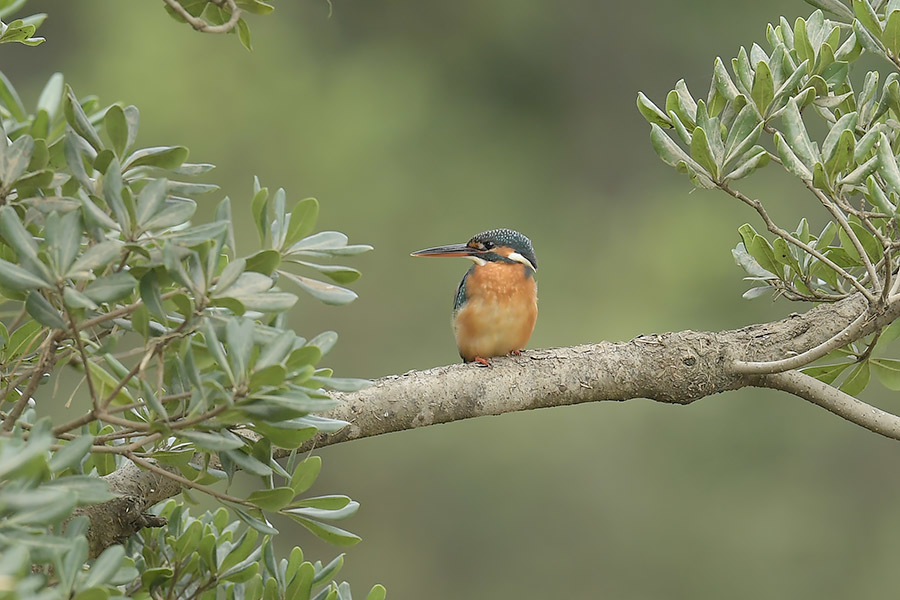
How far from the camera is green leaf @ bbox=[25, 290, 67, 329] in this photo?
827mm

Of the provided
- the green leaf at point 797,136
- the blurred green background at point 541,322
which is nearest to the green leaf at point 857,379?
the green leaf at point 797,136

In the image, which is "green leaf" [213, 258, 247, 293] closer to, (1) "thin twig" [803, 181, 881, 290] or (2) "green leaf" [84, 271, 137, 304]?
(2) "green leaf" [84, 271, 137, 304]

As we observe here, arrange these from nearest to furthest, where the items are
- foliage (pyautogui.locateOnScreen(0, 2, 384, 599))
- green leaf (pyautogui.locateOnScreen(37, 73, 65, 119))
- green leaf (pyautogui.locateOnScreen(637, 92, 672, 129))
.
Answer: foliage (pyautogui.locateOnScreen(0, 2, 384, 599)), green leaf (pyautogui.locateOnScreen(37, 73, 65, 119)), green leaf (pyautogui.locateOnScreen(637, 92, 672, 129))

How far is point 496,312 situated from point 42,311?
1356mm

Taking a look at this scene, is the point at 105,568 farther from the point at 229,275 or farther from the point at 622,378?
the point at 622,378

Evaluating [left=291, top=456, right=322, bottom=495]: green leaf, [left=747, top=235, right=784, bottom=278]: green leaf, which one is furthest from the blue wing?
[left=291, top=456, right=322, bottom=495]: green leaf

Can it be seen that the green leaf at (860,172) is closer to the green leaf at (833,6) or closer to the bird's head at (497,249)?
the green leaf at (833,6)

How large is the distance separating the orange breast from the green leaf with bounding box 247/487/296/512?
3.58 feet

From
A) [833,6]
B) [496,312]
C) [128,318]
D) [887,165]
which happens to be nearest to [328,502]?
[128,318]

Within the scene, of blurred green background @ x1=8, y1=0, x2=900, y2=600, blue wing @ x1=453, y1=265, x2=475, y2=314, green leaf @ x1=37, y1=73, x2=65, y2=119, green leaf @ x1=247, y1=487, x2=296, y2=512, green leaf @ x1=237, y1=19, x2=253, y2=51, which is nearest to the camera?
green leaf @ x1=37, y1=73, x2=65, y2=119

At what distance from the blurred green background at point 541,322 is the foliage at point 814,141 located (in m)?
4.03

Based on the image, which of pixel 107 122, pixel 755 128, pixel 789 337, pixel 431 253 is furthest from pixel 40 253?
pixel 431 253

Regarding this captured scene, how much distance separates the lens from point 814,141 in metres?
1.21

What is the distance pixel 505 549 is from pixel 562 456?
61 cm
